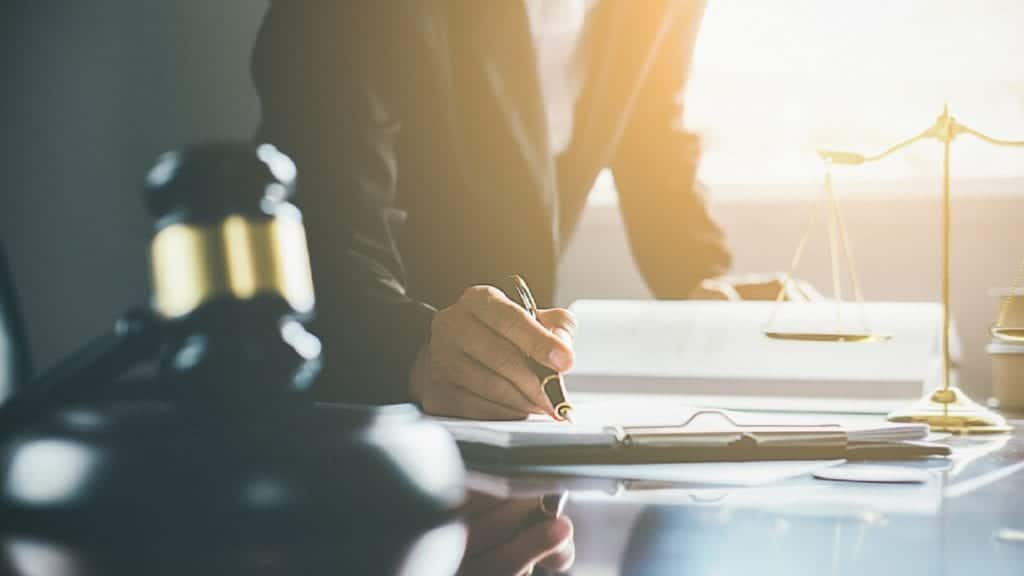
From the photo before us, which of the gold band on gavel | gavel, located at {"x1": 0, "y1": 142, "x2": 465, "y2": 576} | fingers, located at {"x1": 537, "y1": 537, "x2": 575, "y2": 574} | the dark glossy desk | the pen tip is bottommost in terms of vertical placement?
the pen tip

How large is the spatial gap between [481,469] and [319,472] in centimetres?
30

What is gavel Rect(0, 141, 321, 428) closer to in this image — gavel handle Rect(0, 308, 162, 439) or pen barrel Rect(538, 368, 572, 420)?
gavel handle Rect(0, 308, 162, 439)

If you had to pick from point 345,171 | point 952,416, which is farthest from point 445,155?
point 952,416

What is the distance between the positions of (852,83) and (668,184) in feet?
1.46

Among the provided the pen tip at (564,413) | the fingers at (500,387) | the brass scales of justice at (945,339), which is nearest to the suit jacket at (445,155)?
the fingers at (500,387)

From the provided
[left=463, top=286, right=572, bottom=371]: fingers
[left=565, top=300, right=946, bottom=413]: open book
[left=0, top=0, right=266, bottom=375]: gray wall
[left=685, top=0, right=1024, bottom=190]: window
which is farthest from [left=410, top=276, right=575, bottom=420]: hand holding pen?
[left=685, top=0, right=1024, bottom=190]: window

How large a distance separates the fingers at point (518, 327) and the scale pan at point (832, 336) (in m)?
0.26

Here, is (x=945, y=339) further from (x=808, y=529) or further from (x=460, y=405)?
(x=808, y=529)

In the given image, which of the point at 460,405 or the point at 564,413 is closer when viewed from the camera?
the point at 564,413

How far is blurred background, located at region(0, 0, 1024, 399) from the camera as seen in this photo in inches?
63.5

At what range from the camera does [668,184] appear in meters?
2.21

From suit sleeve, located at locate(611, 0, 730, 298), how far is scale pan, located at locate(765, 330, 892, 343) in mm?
986

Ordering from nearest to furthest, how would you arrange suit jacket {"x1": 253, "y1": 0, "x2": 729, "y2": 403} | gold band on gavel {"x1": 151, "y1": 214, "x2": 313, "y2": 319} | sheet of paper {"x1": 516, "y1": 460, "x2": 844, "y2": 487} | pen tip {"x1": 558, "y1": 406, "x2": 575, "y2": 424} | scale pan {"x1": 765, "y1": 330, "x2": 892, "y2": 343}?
gold band on gavel {"x1": 151, "y1": 214, "x2": 313, "y2": 319} < sheet of paper {"x1": 516, "y1": 460, "x2": 844, "y2": 487} < pen tip {"x1": 558, "y1": 406, "x2": 575, "y2": 424} < scale pan {"x1": 765, "y1": 330, "x2": 892, "y2": 343} < suit jacket {"x1": 253, "y1": 0, "x2": 729, "y2": 403}

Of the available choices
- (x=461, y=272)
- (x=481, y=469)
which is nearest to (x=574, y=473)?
(x=481, y=469)
